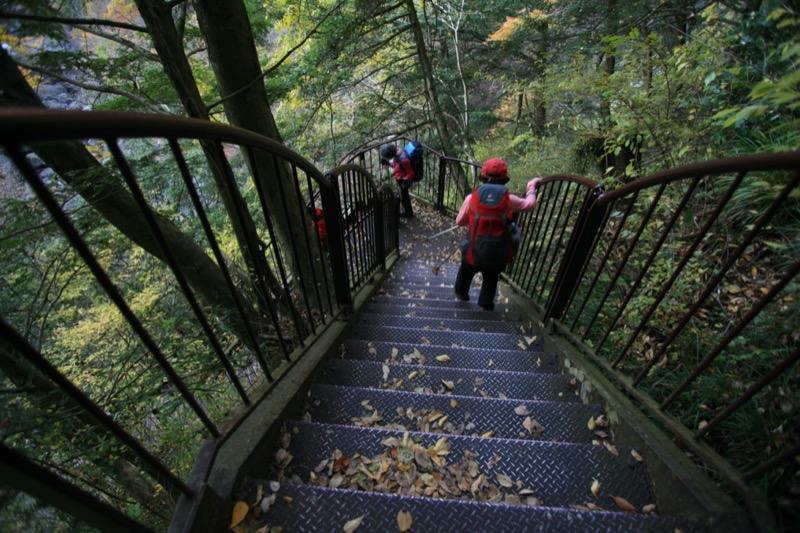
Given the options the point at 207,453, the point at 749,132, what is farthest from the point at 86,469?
the point at 749,132

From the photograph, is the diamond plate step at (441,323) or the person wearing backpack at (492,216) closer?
the person wearing backpack at (492,216)

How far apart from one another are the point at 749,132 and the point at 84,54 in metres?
5.77

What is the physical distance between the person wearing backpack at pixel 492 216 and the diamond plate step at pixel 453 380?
4.02 ft

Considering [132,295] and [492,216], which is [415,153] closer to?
[492,216]

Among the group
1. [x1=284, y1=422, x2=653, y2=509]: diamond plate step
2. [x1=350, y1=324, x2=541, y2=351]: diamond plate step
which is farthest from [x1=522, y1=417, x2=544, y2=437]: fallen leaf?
[x1=350, y1=324, x2=541, y2=351]: diamond plate step

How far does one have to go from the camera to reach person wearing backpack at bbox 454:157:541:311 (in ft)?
10.3

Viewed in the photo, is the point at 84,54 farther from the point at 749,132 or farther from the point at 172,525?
the point at 749,132

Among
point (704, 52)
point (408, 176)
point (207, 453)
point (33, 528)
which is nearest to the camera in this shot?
point (33, 528)

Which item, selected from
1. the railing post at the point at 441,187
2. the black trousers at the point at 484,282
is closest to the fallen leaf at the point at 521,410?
the black trousers at the point at 484,282

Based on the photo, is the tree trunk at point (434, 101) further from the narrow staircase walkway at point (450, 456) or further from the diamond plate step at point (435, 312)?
the narrow staircase walkway at point (450, 456)

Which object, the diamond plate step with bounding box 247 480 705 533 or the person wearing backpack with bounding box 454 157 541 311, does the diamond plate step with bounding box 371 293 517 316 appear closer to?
the person wearing backpack with bounding box 454 157 541 311

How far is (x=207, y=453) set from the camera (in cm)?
137

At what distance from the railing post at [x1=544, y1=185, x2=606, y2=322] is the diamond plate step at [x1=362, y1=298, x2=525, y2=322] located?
1.02 meters

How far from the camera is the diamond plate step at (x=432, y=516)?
4.30 feet
